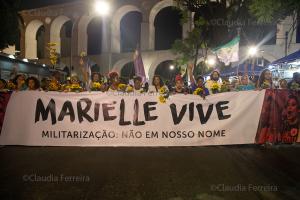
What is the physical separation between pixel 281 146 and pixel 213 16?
1359cm

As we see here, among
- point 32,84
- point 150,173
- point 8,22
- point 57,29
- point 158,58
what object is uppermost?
point 57,29

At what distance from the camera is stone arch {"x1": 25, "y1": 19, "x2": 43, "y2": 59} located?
130 feet

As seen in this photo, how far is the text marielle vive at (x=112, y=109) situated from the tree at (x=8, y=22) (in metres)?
13.7

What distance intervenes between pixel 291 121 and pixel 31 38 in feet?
123

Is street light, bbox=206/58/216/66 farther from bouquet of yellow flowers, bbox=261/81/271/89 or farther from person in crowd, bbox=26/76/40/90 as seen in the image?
person in crowd, bbox=26/76/40/90

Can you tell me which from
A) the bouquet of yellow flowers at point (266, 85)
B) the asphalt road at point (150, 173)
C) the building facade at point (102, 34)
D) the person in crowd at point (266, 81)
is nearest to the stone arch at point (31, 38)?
the building facade at point (102, 34)

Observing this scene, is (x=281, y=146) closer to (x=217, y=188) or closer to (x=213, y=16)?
(x=217, y=188)

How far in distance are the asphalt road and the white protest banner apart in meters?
0.29

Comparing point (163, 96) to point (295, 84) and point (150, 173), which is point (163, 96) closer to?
point (150, 173)

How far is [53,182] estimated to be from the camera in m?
5.28

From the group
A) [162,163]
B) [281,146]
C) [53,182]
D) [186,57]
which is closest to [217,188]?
[162,163]

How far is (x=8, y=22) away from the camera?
19.8 metres

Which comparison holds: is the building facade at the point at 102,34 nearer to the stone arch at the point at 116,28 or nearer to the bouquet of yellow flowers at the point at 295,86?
the stone arch at the point at 116,28

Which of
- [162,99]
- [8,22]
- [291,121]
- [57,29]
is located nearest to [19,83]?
[162,99]
